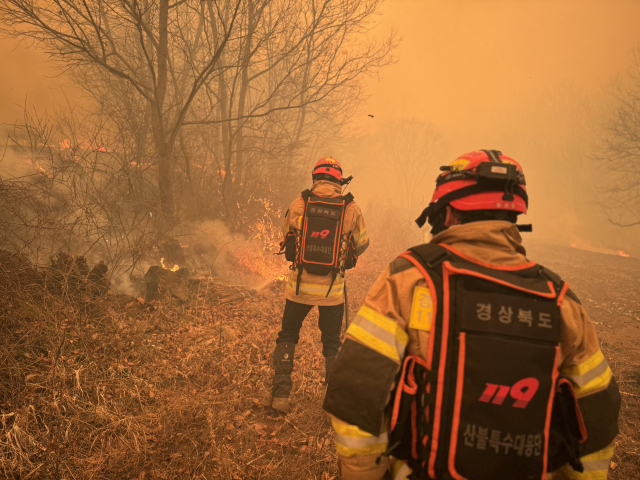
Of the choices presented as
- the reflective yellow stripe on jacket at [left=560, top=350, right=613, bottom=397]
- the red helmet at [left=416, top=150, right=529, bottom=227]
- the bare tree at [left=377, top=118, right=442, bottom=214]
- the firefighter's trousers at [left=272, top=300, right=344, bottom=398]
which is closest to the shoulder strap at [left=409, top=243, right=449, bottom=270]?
the red helmet at [left=416, top=150, right=529, bottom=227]

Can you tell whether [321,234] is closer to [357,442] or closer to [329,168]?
[329,168]

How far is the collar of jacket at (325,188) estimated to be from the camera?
12.1 ft

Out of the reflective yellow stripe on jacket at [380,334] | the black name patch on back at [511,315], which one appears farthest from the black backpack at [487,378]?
the reflective yellow stripe on jacket at [380,334]

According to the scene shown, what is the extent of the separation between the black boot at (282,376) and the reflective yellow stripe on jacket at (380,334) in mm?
2432

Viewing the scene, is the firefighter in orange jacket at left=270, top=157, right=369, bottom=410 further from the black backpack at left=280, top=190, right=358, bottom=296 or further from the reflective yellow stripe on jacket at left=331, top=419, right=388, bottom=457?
the reflective yellow stripe on jacket at left=331, top=419, right=388, bottom=457

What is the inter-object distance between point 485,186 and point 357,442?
114 cm

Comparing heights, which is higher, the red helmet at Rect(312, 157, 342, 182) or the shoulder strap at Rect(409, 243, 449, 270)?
the red helmet at Rect(312, 157, 342, 182)

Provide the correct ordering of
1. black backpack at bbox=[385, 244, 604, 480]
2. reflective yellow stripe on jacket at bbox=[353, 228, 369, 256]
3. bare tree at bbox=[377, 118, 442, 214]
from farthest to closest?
1. bare tree at bbox=[377, 118, 442, 214]
2. reflective yellow stripe on jacket at bbox=[353, 228, 369, 256]
3. black backpack at bbox=[385, 244, 604, 480]

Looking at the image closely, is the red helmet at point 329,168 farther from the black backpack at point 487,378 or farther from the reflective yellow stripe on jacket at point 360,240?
the black backpack at point 487,378

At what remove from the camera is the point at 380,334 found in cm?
128

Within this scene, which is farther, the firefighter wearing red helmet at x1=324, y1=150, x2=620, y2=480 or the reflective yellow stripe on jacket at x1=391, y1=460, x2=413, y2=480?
the reflective yellow stripe on jacket at x1=391, y1=460, x2=413, y2=480

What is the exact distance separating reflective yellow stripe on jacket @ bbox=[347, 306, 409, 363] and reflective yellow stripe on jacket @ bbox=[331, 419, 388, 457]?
1.05 ft

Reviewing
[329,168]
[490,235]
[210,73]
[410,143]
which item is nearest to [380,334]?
[490,235]

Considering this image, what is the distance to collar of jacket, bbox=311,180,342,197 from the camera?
3.70 meters
